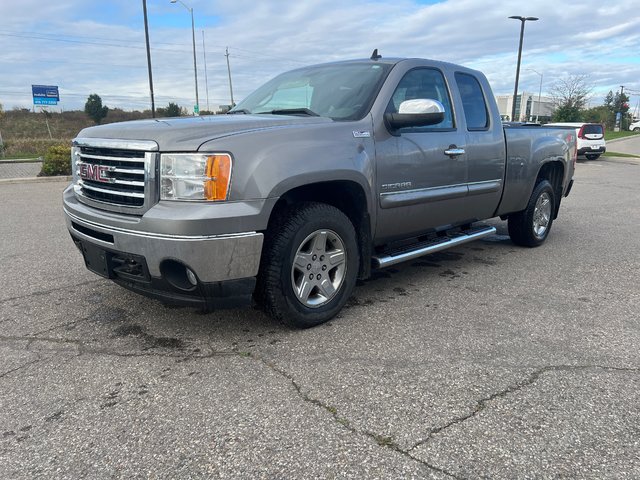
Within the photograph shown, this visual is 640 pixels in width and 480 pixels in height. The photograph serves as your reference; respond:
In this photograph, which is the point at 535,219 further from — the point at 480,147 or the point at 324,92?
the point at 324,92

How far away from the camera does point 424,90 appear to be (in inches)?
179

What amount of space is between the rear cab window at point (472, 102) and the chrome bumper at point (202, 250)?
2684 millimetres

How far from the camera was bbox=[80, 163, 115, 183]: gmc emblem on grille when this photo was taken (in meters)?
3.45

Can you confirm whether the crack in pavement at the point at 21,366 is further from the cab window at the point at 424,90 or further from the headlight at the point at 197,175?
the cab window at the point at 424,90

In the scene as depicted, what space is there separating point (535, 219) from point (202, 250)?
4.57m

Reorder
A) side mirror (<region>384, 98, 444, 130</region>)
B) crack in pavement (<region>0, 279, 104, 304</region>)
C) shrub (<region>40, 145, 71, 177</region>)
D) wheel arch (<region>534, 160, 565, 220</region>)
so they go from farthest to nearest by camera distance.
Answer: shrub (<region>40, 145, 71, 177</region>) → wheel arch (<region>534, 160, 565, 220</region>) → crack in pavement (<region>0, 279, 104, 304</region>) → side mirror (<region>384, 98, 444, 130</region>)

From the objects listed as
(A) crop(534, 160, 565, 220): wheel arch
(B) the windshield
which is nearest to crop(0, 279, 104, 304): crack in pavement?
(B) the windshield

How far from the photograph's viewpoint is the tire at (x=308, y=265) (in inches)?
133

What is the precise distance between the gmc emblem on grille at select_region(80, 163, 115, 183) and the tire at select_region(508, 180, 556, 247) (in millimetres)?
4534

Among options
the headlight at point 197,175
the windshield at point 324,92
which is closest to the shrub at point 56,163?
the windshield at point 324,92

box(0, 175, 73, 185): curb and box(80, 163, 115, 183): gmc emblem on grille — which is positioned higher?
box(80, 163, 115, 183): gmc emblem on grille

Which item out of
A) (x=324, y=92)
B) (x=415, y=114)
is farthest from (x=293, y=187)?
(x=324, y=92)

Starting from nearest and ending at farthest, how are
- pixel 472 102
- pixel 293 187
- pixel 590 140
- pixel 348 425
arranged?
1. pixel 348 425
2. pixel 293 187
3. pixel 472 102
4. pixel 590 140

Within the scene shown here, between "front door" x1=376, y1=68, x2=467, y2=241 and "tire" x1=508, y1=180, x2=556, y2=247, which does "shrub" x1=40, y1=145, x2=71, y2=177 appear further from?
"front door" x1=376, y1=68, x2=467, y2=241
